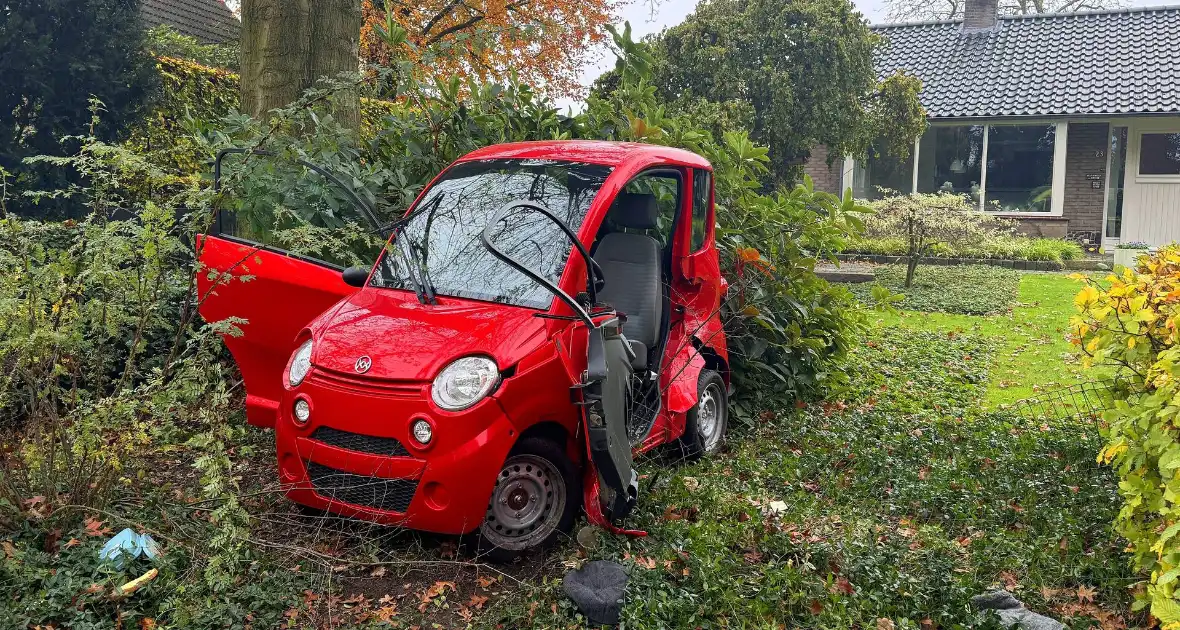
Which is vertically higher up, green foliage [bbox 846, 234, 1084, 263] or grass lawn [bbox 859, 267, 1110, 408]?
green foliage [bbox 846, 234, 1084, 263]

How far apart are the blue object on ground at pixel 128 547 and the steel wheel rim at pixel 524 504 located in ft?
4.68

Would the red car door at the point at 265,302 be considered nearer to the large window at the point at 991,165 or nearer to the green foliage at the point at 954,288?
the green foliage at the point at 954,288

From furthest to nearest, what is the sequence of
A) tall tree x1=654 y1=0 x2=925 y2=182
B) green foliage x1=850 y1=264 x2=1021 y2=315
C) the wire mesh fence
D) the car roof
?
tall tree x1=654 y1=0 x2=925 y2=182 → green foliage x1=850 y1=264 x2=1021 y2=315 → the wire mesh fence → the car roof

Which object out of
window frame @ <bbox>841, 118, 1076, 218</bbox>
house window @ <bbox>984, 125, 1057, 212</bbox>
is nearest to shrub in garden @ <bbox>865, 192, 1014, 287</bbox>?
window frame @ <bbox>841, 118, 1076, 218</bbox>

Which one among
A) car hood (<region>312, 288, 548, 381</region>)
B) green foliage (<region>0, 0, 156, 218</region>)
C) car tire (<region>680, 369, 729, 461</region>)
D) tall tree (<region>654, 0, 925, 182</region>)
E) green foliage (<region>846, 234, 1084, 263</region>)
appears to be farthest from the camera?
green foliage (<region>846, 234, 1084, 263</region>)

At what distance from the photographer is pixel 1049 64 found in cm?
2180

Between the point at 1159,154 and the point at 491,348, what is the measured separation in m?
21.4

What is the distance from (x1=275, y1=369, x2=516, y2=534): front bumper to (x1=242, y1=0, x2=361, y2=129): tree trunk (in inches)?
161

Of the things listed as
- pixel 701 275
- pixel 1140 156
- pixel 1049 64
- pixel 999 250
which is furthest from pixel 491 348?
pixel 1049 64

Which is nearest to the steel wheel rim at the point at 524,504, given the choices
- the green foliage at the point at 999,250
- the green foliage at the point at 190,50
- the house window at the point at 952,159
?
the green foliage at the point at 190,50

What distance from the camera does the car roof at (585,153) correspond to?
540 cm

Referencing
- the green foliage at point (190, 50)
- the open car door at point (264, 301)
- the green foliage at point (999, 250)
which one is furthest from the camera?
the green foliage at point (999, 250)

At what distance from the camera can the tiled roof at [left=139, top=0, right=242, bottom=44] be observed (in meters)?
19.2

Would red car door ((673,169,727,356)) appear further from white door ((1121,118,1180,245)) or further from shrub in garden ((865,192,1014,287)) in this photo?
white door ((1121,118,1180,245))
